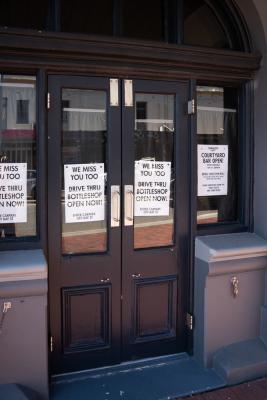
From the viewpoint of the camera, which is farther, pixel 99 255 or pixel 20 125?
pixel 99 255

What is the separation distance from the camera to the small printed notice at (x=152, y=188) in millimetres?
3473

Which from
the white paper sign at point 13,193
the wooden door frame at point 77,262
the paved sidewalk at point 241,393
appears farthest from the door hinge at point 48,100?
the paved sidewalk at point 241,393

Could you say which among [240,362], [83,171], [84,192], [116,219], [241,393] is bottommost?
[241,393]

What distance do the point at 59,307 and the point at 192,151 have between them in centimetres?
163

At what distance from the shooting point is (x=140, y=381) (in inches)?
130

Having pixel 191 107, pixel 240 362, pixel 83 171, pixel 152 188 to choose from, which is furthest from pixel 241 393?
pixel 191 107

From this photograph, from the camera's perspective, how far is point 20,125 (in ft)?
10.4

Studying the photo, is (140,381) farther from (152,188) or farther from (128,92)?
(128,92)

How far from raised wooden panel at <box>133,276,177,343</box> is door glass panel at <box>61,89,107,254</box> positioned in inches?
20.2

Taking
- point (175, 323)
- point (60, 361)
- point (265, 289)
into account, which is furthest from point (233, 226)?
point (60, 361)

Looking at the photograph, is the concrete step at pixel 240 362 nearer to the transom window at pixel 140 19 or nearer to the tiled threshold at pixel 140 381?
the tiled threshold at pixel 140 381

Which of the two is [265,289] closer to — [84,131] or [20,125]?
[84,131]

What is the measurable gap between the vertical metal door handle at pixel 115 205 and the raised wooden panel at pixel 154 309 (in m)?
0.53

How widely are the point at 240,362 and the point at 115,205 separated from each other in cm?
158
